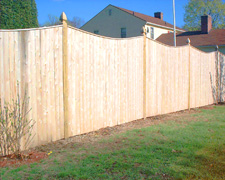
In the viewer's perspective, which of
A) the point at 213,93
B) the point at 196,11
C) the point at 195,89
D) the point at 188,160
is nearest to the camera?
the point at 188,160

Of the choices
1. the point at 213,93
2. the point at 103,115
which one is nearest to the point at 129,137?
the point at 103,115

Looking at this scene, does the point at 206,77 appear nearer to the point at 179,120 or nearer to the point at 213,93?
the point at 213,93

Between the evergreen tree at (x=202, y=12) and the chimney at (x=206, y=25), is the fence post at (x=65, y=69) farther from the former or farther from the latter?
the evergreen tree at (x=202, y=12)

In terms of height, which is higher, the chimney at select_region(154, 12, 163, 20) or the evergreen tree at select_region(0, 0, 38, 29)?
the chimney at select_region(154, 12, 163, 20)

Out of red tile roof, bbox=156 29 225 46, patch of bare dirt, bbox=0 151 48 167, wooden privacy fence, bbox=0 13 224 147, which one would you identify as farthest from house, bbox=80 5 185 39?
patch of bare dirt, bbox=0 151 48 167

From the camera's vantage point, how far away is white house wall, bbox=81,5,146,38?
2916 centimetres

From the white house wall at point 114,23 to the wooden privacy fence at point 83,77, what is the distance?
2011cm

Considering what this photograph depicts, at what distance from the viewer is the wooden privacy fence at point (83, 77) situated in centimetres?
484

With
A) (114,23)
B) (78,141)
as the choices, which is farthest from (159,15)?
(78,141)

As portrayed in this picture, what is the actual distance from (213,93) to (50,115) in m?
9.28

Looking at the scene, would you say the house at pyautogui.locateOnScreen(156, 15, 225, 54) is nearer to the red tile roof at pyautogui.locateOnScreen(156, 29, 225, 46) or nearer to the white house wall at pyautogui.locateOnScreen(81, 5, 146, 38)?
the red tile roof at pyautogui.locateOnScreen(156, 29, 225, 46)

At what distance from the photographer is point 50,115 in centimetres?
534

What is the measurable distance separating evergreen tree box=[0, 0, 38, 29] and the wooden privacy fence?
9214 mm

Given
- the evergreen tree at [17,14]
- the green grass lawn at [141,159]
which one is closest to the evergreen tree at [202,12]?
the evergreen tree at [17,14]
